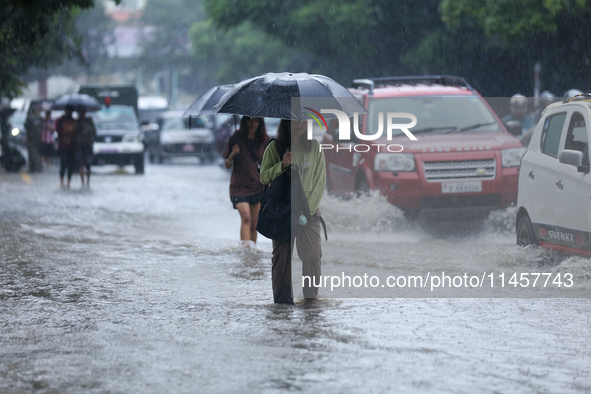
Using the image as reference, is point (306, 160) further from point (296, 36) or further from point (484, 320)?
point (296, 36)

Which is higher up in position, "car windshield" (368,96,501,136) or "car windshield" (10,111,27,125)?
"car windshield" (368,96,501,136)

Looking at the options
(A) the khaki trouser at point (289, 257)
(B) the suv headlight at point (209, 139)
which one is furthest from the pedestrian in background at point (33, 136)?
(A) the khaki trouser at point (289, 257)

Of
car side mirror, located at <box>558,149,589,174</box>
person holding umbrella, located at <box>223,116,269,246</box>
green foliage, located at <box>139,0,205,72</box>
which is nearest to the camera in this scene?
car side mirror, located at <box>558,149,589,174</box>

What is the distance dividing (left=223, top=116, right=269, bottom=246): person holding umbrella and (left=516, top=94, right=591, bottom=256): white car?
9.29ft

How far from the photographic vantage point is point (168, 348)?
19.6 ft

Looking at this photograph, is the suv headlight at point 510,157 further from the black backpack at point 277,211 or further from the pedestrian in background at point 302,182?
the black backpack at point 277,211

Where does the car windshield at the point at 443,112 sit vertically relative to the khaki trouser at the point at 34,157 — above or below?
above

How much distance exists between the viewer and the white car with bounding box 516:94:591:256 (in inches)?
315

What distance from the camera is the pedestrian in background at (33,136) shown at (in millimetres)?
25484

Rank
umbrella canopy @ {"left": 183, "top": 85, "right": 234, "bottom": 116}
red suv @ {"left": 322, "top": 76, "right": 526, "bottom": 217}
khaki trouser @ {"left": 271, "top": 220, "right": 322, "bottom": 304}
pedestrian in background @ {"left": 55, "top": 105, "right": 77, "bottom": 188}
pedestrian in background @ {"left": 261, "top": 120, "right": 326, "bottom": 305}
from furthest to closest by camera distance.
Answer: pedestrian in background @ {"left": 55, "top": 105, "right": 77, "bottom": 188}
red suv @ {"left": 322, "top": 76, "right": 526, "bottom": 217}
umbrella canopy @ {"left": 183, "top": 85, "right": 234, "bottom": 116}
khaki trouser @ {"left": 271, "top": 220, "right": 322, "bottom": 304}
pedestrian in background @ {"left": 261, "top": 120, "right": 326, "bottom": 305}

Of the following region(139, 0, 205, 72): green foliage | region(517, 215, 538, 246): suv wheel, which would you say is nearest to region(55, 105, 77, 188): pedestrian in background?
region(517, 215, 538, 246): suv wheel

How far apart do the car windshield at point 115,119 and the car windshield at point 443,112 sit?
49.4 feet

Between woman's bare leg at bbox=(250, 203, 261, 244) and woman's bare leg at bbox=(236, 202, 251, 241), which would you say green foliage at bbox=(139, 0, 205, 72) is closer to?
woman's bare leg at bbox=(250, 203, 261, 244)

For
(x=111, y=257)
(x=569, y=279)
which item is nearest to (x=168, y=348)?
(x=569, y=279)
